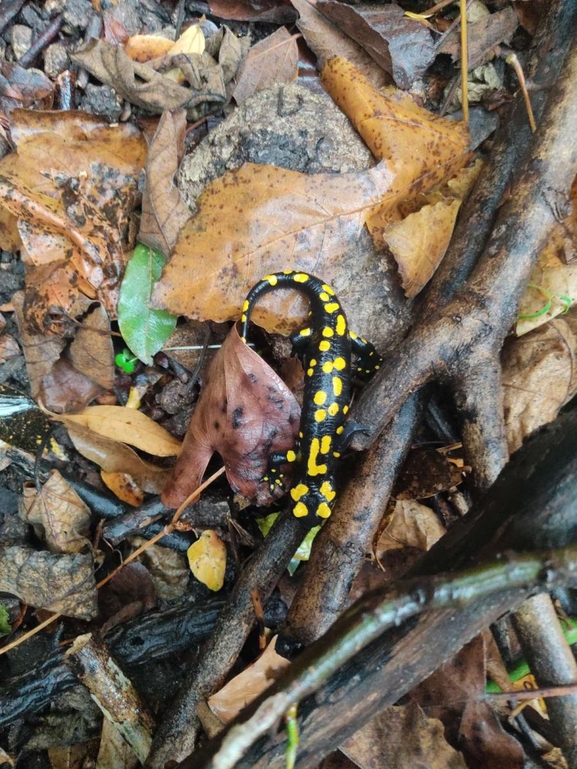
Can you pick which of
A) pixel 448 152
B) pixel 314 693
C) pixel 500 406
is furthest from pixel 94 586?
pixel 448 152

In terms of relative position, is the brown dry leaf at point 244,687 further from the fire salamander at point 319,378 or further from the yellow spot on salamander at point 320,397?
the yellow spot on salamander at point 320,397

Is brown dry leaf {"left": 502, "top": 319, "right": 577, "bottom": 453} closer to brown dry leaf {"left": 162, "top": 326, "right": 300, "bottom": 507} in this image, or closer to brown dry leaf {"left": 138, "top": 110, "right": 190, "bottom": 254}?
brown dry leaf {"left": 162, "top": 326, "right": 300, "bottom": 507}

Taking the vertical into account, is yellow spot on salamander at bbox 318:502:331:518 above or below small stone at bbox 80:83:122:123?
below

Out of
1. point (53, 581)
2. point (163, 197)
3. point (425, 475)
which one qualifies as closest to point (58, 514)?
point (53, 581)

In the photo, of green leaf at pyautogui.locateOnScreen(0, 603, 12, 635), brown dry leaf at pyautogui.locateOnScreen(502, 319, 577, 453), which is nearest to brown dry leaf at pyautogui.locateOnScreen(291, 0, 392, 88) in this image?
brown dry leaf at pyautogui.locateOnScreen(502, 319, 577, 453)

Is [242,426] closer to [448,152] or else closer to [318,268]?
[318,268]

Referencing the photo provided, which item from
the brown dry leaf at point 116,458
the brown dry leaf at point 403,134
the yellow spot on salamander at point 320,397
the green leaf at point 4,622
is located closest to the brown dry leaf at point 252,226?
the brown dry leaf at point 403,134

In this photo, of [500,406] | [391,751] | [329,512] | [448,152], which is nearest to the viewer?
[391,751]
